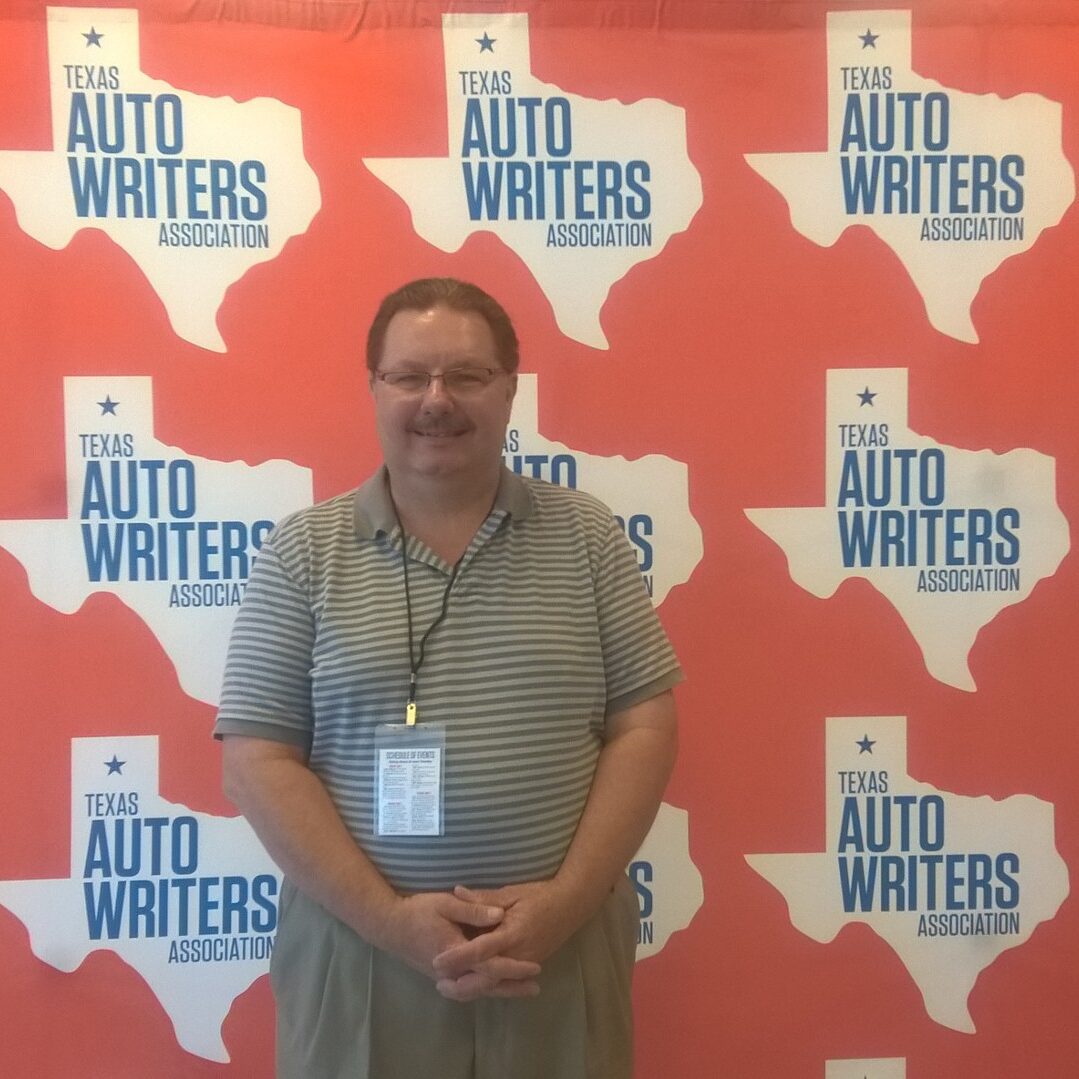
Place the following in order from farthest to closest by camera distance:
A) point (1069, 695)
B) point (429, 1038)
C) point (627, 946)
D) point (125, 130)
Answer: point (1069, 695)
point (125, 130)
point (627, 946)
point (429, 1038)

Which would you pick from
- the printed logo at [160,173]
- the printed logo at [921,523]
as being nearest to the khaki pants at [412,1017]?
the printed logo at [921,523]

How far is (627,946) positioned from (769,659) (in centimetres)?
57

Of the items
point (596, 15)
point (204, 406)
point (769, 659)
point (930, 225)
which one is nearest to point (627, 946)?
point (769, 659)

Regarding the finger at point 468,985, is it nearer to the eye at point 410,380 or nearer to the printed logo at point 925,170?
the eye at point 410,380

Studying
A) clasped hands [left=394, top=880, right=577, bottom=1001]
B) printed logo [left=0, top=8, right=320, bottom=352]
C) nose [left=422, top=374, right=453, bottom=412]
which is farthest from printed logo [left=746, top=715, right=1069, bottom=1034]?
printed logo [left=0, top=8, right=320, bottom=352]

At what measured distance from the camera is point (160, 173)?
5.28 ft

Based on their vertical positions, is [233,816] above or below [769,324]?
below

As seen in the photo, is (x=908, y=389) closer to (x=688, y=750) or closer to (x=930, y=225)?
(x=930, y=225)

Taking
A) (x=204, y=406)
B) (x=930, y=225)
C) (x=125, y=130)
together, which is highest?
(x=125, y=130)

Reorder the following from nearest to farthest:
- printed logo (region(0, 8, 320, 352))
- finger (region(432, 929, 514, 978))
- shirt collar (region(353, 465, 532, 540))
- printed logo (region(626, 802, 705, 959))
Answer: finger (region(432, 929, 514, 978)) → shirt collar (region(353, 465, 532, 540)) → printed logo (region(0, 8, 320, 352)) → printed logo (region(626, 802, 705, 959))

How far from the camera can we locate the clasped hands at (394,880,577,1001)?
3.70 ft

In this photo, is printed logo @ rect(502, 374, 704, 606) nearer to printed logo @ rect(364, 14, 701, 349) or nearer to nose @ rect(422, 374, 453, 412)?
printed logo @ rect(364, 14, 701, 349)

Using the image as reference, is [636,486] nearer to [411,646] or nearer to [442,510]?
[442,510]

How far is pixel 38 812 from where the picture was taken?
1649 mm
